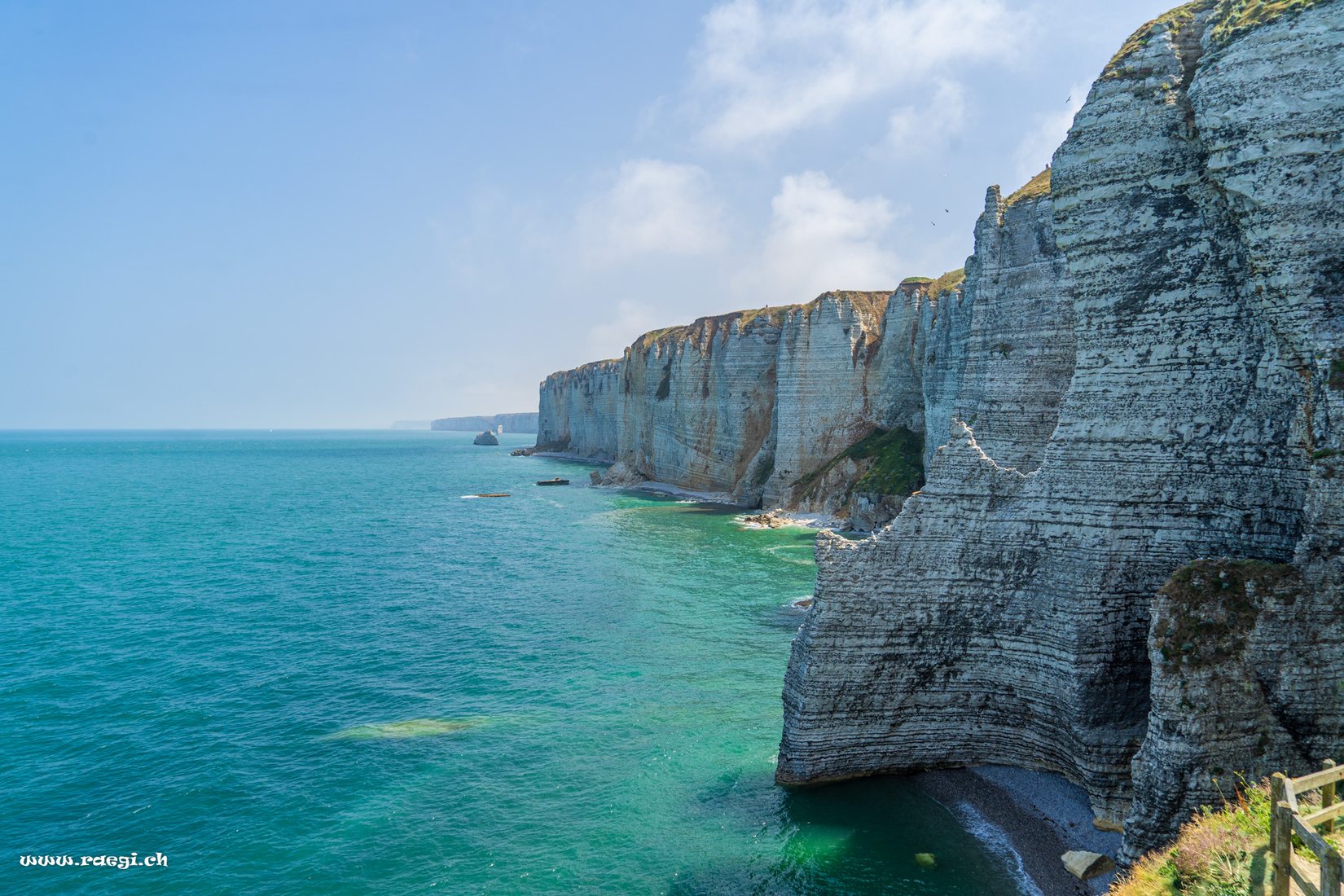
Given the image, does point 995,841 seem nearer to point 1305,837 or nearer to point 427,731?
point 1305,837

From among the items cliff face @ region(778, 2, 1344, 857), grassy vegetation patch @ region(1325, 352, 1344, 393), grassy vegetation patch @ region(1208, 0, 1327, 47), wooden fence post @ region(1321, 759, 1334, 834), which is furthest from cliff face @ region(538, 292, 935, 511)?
wooden fence post @ region(1321, 759, 1334, 834)

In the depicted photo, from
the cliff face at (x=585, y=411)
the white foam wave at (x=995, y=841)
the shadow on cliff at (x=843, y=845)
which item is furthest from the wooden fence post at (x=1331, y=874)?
the cliff face at (x=585, y=411)

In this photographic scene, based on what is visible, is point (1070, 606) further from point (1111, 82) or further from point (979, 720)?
point (1111, 82)

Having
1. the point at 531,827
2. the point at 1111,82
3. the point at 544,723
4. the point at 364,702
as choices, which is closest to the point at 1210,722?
the point at 1111,82

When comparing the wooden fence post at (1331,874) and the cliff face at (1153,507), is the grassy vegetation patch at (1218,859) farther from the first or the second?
the wooden fence post at (1331,874)

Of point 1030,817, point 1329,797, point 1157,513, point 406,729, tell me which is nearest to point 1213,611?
point 1157,513

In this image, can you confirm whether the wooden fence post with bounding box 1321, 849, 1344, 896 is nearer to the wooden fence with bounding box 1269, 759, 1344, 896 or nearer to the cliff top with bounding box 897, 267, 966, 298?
the wooden fence with bounding box 1269, 759, 1344, 896
